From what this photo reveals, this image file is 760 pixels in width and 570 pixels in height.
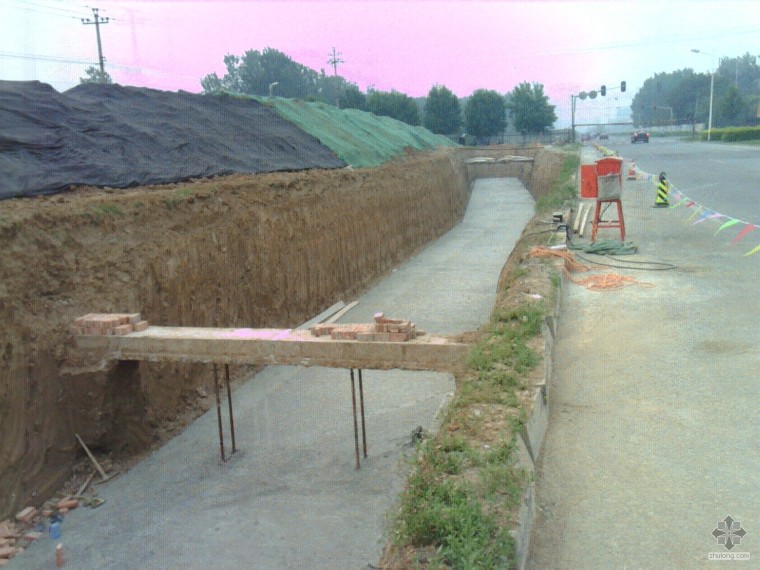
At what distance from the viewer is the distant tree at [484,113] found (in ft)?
208

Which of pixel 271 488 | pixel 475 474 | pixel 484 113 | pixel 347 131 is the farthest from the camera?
pixel 484 113

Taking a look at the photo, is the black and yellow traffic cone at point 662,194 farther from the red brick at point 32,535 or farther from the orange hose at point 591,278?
the red brick at point 32,535

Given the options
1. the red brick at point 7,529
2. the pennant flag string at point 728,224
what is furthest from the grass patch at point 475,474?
the pennant flag string at point 728,224

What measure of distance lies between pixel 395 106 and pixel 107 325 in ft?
175

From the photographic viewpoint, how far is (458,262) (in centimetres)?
2139

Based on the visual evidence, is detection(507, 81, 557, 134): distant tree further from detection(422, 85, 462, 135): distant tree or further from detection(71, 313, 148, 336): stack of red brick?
detection(71, 313, 148, 336): stack of red brick

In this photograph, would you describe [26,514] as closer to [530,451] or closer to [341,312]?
[530,451]

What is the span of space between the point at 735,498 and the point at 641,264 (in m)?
8.06

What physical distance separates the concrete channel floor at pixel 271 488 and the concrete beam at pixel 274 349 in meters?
1.51

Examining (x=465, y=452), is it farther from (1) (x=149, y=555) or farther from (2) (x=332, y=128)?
(2) (x=332, y=128)

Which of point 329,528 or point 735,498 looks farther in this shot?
point 329,528

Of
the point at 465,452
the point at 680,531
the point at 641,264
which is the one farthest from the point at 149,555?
the point at 641,264

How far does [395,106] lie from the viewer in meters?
58.6

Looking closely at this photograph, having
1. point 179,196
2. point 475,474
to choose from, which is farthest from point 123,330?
point 475,474
